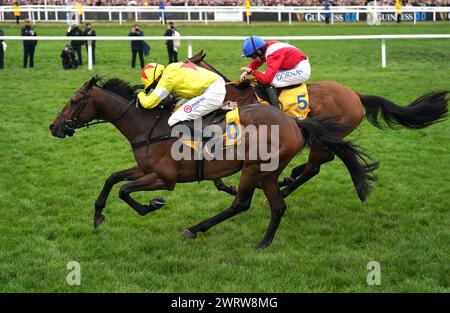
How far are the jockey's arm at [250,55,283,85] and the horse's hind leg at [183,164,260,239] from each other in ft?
4.71

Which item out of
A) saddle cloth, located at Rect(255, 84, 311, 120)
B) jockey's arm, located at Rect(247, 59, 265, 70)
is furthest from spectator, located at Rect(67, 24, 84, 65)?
saddle cloth, located at Rect(255, 84, 311, 120)

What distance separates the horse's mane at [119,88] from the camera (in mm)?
5726

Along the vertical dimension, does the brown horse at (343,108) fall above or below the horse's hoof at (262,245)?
above

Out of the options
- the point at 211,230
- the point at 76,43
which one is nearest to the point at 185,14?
the point at 76,43

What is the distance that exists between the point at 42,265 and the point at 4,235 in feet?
2.97

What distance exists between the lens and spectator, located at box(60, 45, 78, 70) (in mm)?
15672

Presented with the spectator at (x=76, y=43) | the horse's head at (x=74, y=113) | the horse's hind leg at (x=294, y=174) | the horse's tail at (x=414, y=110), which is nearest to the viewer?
the horse's head at (x=74, y=113)

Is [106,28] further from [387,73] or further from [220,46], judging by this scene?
[387,73]

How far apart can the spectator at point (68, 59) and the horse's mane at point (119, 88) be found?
10.4m

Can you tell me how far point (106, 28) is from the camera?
2464 cm

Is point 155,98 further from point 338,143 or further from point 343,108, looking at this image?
point 343,108

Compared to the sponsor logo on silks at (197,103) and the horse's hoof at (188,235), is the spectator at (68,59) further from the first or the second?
the horse's hoof at (188,235)

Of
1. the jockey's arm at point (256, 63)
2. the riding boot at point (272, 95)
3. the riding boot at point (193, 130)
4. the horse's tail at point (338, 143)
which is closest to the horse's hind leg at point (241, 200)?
the riding boot at point (193, 130)
